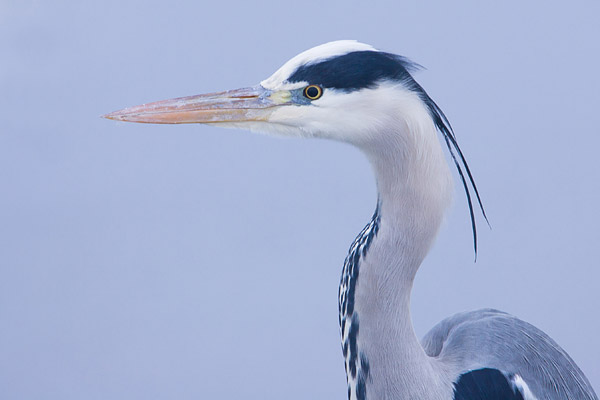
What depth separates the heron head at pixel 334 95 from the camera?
125 centimetres

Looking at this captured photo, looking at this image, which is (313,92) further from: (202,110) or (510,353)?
(510,353)

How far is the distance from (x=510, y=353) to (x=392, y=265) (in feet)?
1.29

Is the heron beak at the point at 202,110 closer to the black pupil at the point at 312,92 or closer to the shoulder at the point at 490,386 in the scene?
the black pupil at the point at 312,92

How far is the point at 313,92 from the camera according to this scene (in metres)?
1.28

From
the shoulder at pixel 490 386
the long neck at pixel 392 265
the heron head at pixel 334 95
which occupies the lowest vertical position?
the shoulder at pixel 490 386

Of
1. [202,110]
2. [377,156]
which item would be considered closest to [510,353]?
[377,156]

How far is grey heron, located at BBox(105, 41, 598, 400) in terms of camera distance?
1.25 m

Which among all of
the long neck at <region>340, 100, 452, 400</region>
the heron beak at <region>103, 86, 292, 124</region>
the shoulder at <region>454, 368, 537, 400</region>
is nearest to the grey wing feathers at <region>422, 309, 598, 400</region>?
the shoulder at <region>454, 368, 537, 400</region>

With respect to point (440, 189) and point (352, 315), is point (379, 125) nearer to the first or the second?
point (440, 189)

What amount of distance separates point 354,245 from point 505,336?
17.3 inches

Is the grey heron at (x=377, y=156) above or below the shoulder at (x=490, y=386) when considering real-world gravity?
above

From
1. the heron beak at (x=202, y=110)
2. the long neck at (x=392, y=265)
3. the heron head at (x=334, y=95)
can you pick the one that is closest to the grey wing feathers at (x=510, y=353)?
the long neck at (x=392, y=265)

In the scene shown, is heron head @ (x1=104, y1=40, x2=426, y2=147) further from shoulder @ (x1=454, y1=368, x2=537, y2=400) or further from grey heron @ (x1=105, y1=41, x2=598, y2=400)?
shoulder @ (x1=454, y1=368, x2=537, y2=400)

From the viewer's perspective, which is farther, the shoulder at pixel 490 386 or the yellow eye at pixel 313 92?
the shoulder at pixel 490 386
